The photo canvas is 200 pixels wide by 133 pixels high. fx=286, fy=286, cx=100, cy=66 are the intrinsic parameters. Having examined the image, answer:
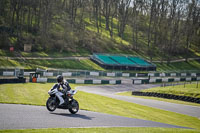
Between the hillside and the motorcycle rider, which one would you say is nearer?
the motorcycle rider

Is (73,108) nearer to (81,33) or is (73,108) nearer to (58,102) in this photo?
(58,102)

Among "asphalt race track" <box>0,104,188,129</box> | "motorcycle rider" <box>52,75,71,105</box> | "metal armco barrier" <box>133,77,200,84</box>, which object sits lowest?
"metal armco barrier" <box>133,77,200,84</box>

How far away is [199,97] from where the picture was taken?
100 feet

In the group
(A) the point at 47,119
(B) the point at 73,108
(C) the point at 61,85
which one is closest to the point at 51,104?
(C) the point at 61,85

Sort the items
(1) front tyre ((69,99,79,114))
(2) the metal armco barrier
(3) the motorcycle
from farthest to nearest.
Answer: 1. (2) the metal armco barrier
2. (1) front tyre ((69,99,79,114))
3. (3) the motorcycle

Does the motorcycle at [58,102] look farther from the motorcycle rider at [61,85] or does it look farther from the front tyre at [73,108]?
the motorcycle rider at [61,85]

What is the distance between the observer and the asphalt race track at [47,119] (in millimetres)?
12531

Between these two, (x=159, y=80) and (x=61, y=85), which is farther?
(x=159, y=80)

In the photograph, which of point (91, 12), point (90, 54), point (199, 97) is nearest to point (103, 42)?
point (90, 54)

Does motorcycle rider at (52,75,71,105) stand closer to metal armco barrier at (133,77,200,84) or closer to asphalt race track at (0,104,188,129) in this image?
asphalt race track at (0,104,188,129)

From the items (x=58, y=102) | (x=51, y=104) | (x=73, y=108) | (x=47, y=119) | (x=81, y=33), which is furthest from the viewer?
(x=81, y=33)

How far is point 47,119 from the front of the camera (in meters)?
13.8

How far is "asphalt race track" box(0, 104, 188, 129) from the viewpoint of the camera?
12.5m

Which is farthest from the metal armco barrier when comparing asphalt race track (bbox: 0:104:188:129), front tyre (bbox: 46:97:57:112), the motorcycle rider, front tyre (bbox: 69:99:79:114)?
front tyre (bbox: 46:97:57:112)
